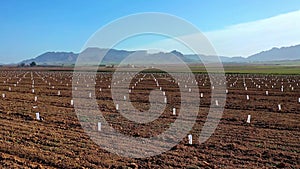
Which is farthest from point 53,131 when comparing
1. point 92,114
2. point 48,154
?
point 92,114

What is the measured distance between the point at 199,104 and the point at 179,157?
448 inches

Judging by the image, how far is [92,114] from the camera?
51.2 ft

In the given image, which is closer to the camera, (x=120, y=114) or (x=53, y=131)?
(x=53, y=131)

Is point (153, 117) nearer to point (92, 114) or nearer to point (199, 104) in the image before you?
point (92, 114)

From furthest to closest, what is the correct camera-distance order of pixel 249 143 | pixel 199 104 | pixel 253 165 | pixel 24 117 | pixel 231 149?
1. pixel 199 104
2. pixel 24 117
3. pixel 249 143
4. pixel 231 149
5. pixel 253 165

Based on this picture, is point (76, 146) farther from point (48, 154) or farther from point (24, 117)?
point (24, 117)

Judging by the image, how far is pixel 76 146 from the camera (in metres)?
9.26

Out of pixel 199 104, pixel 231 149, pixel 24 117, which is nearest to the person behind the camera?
pixel 231 149

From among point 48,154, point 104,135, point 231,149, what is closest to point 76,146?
point 48,154

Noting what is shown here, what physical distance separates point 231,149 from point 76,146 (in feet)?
13.8

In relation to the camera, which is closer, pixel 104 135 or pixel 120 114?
pixel 104 135

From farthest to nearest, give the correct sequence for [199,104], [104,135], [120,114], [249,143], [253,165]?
1. [199,104]
2. [120,114]
3. [104,135]
4. [249,143]
5. [253,165]

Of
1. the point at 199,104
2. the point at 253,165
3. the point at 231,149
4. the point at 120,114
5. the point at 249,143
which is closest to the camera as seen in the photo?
the point at 253,165

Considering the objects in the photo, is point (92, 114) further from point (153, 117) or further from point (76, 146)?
point (76, 146)
